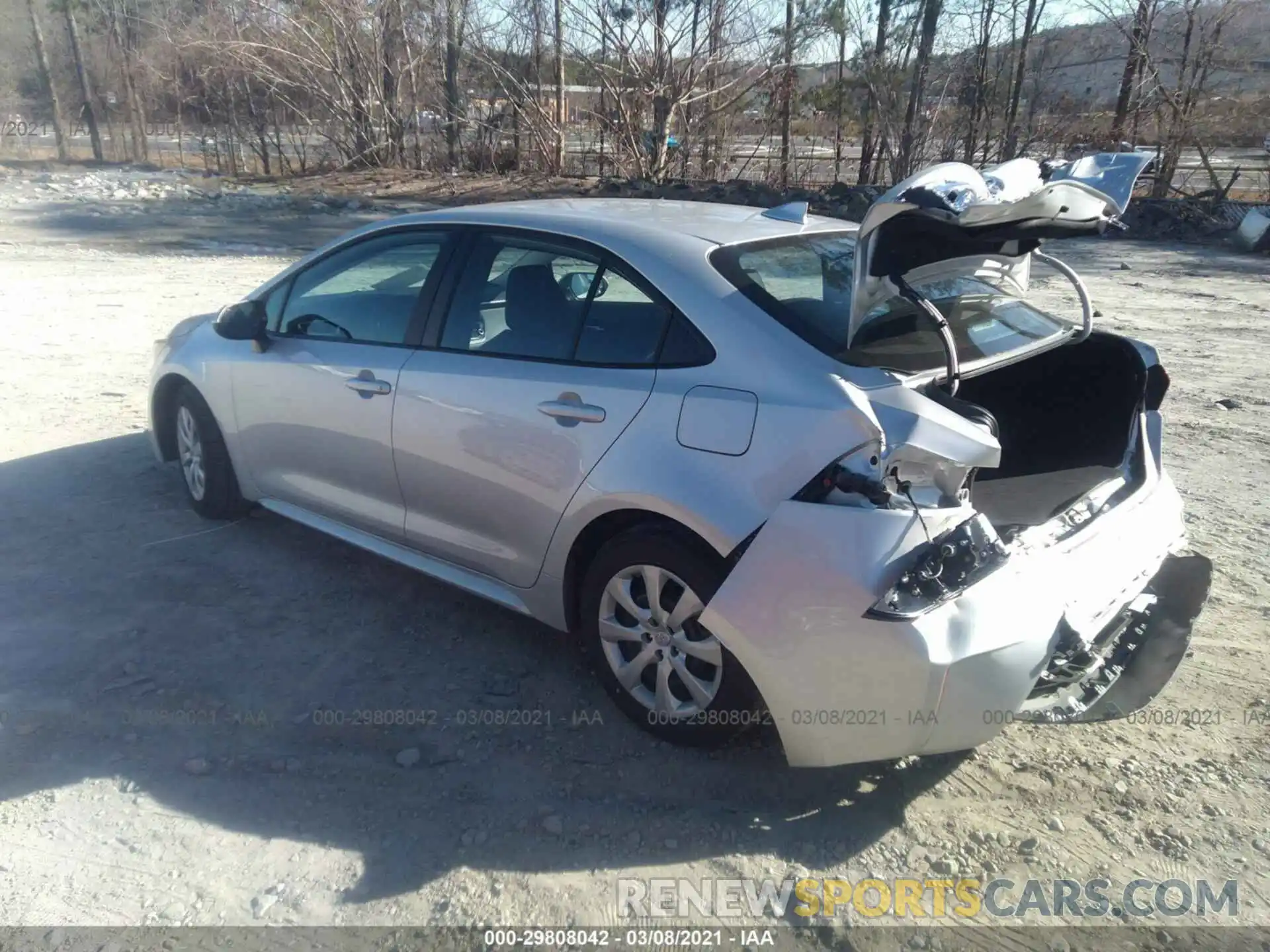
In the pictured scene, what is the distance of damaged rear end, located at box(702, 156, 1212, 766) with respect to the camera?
2.73 m

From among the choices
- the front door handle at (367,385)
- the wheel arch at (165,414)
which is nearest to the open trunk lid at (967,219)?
the front door handle at (367,385)

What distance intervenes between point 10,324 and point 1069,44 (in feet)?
58.6

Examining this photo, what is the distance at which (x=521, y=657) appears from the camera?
4008 mm

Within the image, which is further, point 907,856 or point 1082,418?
point 1082,418

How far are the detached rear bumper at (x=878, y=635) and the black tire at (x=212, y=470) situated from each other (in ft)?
10.1

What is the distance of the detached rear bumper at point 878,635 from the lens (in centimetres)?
272

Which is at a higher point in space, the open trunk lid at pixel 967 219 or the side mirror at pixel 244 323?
the open trunk lid at pixel 967 219

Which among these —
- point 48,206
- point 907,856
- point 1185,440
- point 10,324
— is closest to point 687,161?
point 48,206

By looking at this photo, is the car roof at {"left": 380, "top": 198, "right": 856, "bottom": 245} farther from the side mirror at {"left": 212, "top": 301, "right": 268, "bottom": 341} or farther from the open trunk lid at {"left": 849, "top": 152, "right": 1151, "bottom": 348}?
the side mirror at {"left": 212, "top": 301, "right": 268, "bottom": 341}

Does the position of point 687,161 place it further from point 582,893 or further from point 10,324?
point 582,893

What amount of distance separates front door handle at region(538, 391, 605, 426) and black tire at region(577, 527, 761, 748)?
405 mm

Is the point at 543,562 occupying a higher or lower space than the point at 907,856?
higher

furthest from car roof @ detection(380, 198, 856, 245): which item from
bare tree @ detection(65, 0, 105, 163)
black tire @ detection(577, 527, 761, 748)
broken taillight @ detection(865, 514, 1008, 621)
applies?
bare tree @ detection(65, 0, 105, 163)

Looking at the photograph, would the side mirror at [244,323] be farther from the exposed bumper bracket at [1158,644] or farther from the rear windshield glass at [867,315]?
the exposed bumper bracket at [1158,644]
